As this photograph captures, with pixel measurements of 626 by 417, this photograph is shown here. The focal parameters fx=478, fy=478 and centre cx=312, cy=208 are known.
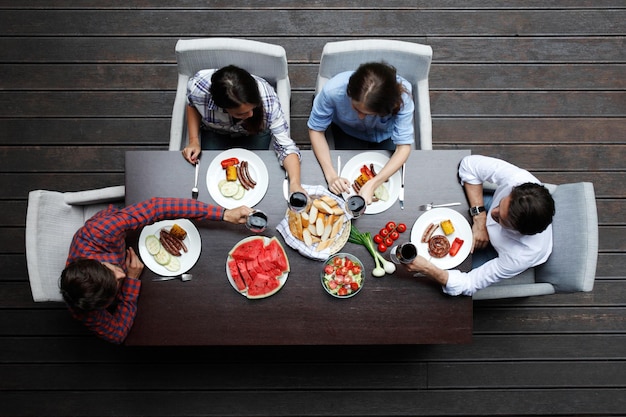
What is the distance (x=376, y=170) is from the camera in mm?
1965

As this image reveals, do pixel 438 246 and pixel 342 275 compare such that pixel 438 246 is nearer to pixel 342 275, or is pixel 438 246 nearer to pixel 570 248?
pixel 342 275

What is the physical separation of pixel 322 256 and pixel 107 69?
1876 millimetres

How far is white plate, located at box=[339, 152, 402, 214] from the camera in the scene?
191 centimetres

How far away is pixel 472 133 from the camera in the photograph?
2818mm

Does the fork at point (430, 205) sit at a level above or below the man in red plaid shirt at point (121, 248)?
above

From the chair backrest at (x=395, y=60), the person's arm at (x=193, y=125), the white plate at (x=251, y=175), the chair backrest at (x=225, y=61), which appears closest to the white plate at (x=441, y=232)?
the chair backrest at (x=395, y=60)

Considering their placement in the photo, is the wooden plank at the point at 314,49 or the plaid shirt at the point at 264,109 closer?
the plaid shirt at the point at 264,109

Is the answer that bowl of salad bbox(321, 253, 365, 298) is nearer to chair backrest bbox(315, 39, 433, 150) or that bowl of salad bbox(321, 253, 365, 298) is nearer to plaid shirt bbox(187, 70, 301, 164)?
plaid shirt bbox(187, 70, 301, 164)

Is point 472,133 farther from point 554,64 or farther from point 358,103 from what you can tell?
point 358,103

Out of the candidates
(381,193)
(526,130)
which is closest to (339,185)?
(381,193)

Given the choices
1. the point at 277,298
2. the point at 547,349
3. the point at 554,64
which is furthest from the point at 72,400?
the point at 554,64

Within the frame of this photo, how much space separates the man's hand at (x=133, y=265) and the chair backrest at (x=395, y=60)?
1091mm

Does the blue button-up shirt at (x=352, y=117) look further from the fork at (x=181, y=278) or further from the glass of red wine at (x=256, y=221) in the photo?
the fork at (x=181, y=278)

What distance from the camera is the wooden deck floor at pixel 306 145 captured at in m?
2.64
